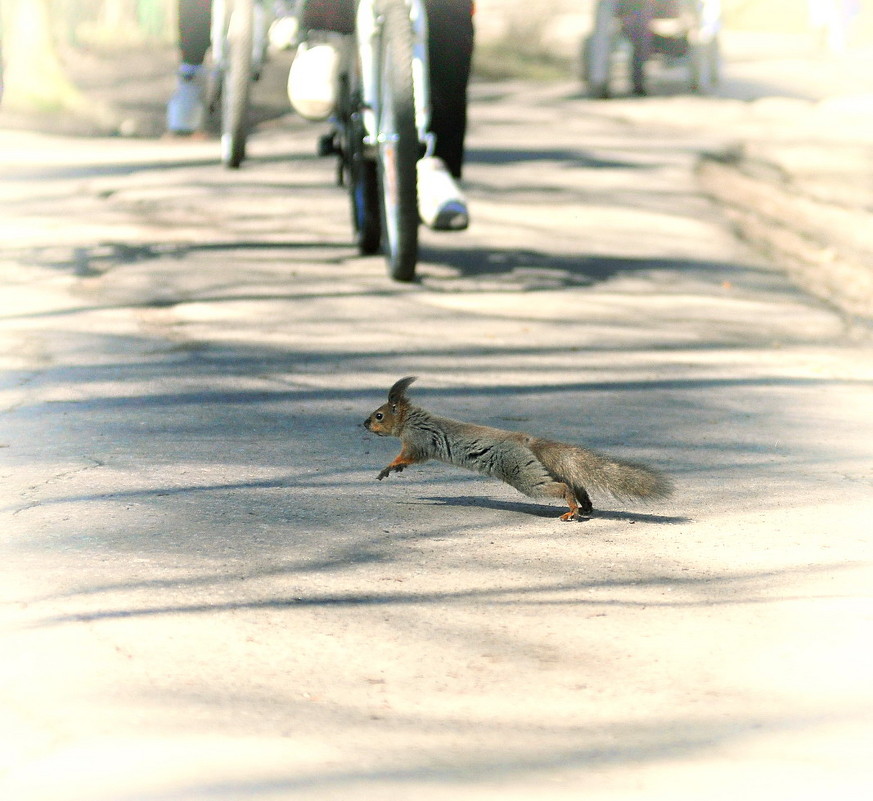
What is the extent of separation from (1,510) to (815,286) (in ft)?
21.2

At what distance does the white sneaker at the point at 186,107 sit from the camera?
9695mm

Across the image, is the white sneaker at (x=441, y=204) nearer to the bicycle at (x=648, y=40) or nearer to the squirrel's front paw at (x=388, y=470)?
the squirrel's front paw at (x=388, y=470)

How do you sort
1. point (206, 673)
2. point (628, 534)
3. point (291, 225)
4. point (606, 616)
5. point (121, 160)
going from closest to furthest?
point (206, 673), point (606, 616), point (628, 534), point (291, 225), point (121, 160)

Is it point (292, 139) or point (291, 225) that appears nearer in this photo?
point (291, 225)

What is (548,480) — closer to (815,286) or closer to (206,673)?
(206,673)

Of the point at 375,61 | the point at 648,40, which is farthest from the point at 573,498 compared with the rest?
the point at 648,40

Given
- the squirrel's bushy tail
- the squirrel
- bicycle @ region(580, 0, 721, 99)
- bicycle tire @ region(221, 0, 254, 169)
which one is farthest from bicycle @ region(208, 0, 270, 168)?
bicycle @ region(580, 0, 721, 99)

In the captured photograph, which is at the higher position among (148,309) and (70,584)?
(70,584)

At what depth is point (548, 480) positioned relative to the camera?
482cm

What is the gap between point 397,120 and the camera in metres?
7.62

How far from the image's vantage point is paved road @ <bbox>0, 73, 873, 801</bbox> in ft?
10.4

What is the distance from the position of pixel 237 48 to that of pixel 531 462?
5025mm

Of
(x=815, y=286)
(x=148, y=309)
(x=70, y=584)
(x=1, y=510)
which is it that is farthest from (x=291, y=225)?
(x=70, y=584)

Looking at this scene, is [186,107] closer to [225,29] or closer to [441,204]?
[225,29]
